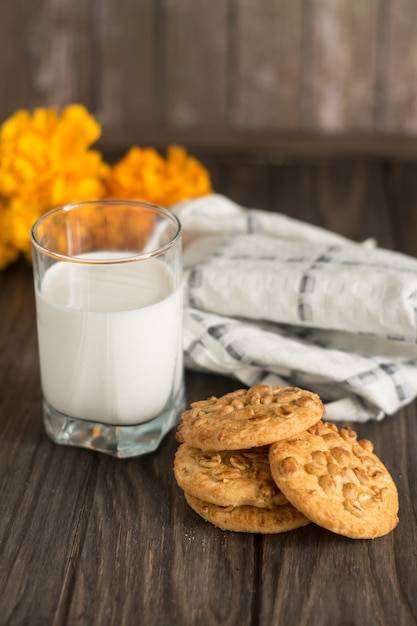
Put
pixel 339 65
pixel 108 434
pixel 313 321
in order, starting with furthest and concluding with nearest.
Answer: pixel 339 65 → pixel 313 321 → pixel 108 434

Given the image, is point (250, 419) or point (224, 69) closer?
point (250, 419)

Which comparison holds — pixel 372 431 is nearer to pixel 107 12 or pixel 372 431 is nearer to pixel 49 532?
pixel 49 532

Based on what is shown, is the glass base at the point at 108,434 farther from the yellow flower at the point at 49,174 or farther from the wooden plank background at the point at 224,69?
the wooden plank background at the point at 224,69

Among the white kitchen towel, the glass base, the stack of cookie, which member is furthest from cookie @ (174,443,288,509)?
the white kitchen towel

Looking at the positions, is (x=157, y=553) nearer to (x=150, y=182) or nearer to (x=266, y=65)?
(x=150, y=182)

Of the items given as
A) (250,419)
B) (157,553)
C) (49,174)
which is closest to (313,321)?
(250,419)

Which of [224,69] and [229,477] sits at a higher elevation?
[224,69]

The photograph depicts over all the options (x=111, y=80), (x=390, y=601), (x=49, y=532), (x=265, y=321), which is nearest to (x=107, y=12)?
(x=111, y=80)

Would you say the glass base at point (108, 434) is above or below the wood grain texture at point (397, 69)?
below

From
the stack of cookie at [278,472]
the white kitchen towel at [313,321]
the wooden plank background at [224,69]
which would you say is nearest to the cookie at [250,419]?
the stack of cookie at [278,472]
